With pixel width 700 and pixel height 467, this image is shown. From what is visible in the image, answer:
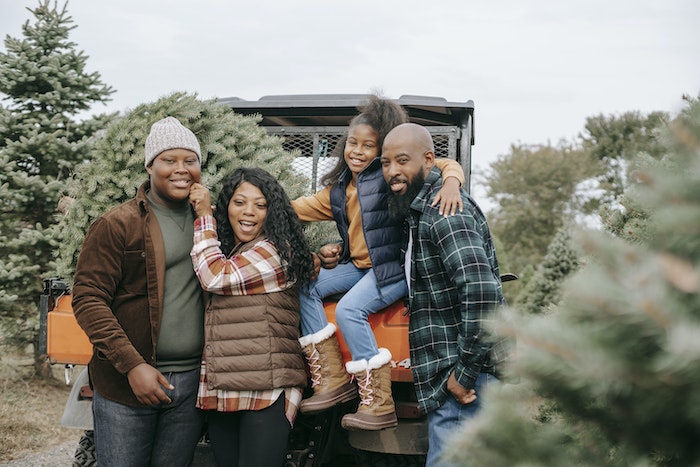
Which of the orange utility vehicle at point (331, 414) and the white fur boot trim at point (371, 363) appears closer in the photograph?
the white fur boot trim at point (371, 363)

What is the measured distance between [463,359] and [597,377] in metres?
1.75

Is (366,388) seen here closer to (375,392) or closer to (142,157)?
(375,392)

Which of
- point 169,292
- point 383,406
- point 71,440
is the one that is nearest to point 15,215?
point 71,440

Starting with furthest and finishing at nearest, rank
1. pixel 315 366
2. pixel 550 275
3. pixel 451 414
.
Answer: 1. pixel 550 275
2. pixel 315 366
3. pixel 451 414

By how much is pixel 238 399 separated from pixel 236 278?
1.66ft

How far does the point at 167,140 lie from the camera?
2.98 m

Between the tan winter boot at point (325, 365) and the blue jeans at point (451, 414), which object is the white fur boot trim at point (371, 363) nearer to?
the tan winter boot at point (325, 365)

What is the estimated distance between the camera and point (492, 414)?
1.08m

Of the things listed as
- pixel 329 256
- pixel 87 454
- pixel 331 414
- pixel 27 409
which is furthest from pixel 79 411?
pixel 27 409

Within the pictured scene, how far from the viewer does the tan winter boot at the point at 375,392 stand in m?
2.96

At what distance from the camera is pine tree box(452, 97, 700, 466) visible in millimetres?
887

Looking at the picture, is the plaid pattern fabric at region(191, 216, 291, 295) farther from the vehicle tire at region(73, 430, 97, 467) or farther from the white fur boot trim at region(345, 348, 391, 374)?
the vehicle tire at region(73, 430, 97, 467)

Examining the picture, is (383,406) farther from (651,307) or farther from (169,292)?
(651,307)

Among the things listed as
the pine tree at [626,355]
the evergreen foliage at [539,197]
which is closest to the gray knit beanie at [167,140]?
the pine tree at [626,355]
